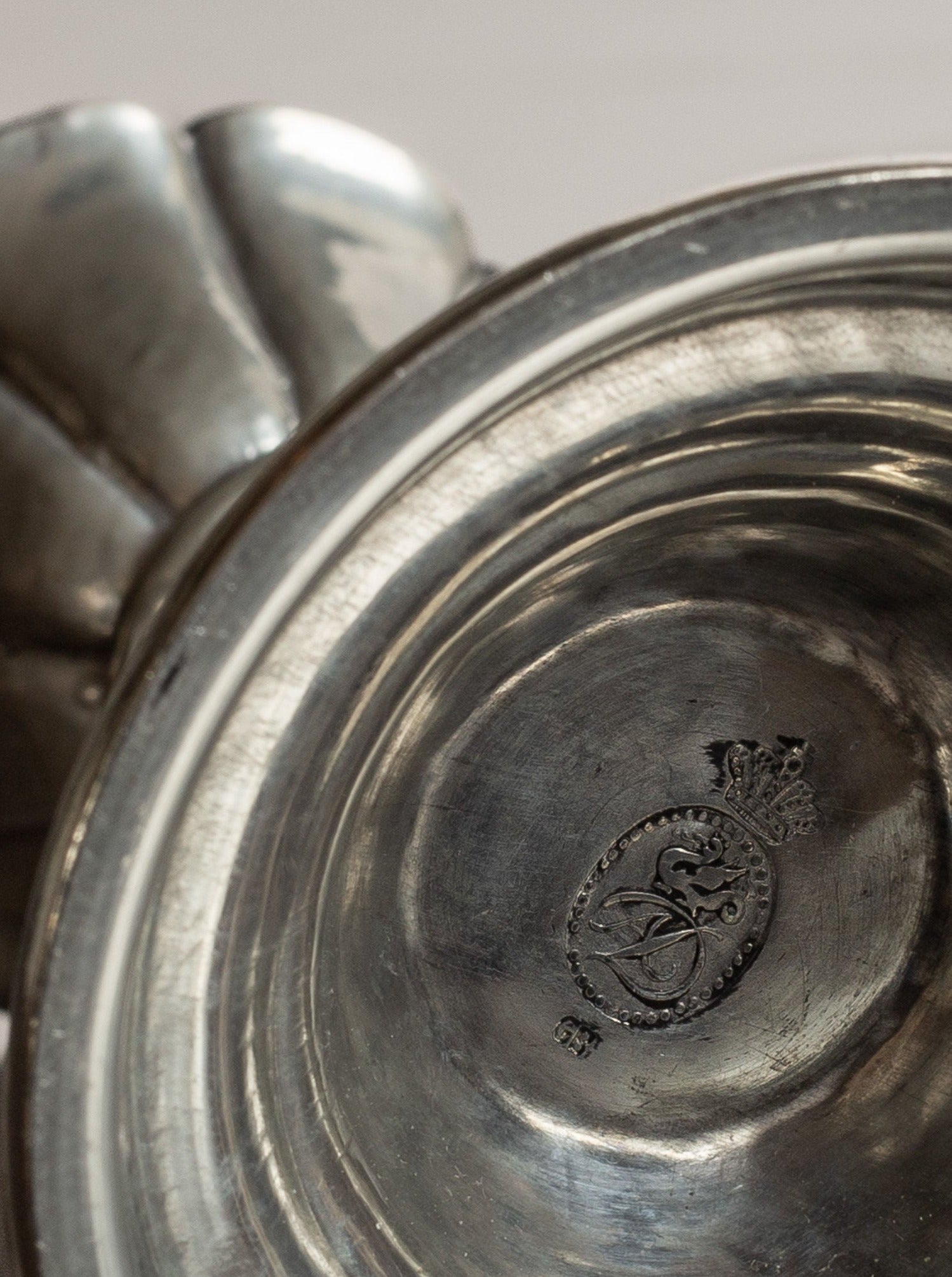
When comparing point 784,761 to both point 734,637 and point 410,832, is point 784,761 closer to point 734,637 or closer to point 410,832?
point 734,637

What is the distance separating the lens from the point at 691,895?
2.08 ft

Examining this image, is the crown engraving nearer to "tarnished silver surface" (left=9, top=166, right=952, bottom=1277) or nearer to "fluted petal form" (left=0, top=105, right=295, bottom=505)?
"tarnished silver surface" (left=9, top=166, right=952, bottom=1277)

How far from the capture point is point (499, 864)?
0.61m

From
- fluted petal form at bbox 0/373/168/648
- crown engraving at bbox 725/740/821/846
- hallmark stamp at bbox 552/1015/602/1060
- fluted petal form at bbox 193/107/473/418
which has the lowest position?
hallmark stamp at bbox 552/1015/602/1060

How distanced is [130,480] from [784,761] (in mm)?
402

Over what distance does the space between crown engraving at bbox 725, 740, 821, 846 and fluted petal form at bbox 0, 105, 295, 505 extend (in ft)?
1.07

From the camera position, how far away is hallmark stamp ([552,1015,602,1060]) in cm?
63

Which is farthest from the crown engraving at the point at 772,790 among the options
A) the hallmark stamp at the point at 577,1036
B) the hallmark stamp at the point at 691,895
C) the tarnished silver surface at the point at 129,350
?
the tarnished silver surface at the point at 129,350

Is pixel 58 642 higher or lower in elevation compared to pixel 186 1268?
higher

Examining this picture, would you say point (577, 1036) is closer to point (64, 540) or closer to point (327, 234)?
point (64, 540)

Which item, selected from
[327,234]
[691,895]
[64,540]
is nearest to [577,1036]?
[691,895]

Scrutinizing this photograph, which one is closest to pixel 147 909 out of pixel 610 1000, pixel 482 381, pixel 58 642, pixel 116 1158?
pixel 116 1158

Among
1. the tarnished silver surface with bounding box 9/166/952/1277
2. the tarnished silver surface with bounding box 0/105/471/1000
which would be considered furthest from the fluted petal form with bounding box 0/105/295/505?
the tarnished silver surface with bounding box 9/166/952/1277

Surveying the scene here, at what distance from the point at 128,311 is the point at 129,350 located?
0.02 meters
